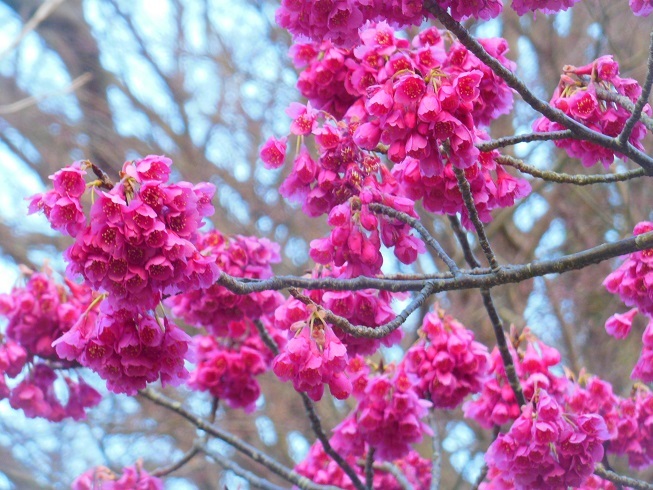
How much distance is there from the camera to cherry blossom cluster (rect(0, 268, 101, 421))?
9.18 feet

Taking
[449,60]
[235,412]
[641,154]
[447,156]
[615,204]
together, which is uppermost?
[615,204]

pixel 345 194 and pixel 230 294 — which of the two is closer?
pixel 345 194

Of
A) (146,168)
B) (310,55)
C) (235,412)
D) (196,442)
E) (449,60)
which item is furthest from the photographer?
(235,412)

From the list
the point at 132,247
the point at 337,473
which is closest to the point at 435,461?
the point at 337,473

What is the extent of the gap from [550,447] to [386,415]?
0.60m

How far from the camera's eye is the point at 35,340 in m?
2.85

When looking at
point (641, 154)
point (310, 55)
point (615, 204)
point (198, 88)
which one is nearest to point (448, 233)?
point (615, 204)

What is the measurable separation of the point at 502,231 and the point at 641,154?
474cm

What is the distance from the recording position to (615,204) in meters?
6.67

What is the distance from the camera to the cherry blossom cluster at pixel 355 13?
5.98ft

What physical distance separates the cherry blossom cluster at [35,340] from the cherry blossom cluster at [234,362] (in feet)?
1.67

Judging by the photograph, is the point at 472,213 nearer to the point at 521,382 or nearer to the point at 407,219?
the point at 407,219

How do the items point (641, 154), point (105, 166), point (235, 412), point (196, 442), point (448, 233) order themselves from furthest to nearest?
point (105, 166), point (235, 412), point (448, 233), point (196, 442), point (641, 154)

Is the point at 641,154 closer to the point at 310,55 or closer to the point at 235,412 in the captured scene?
the point at 310,55
